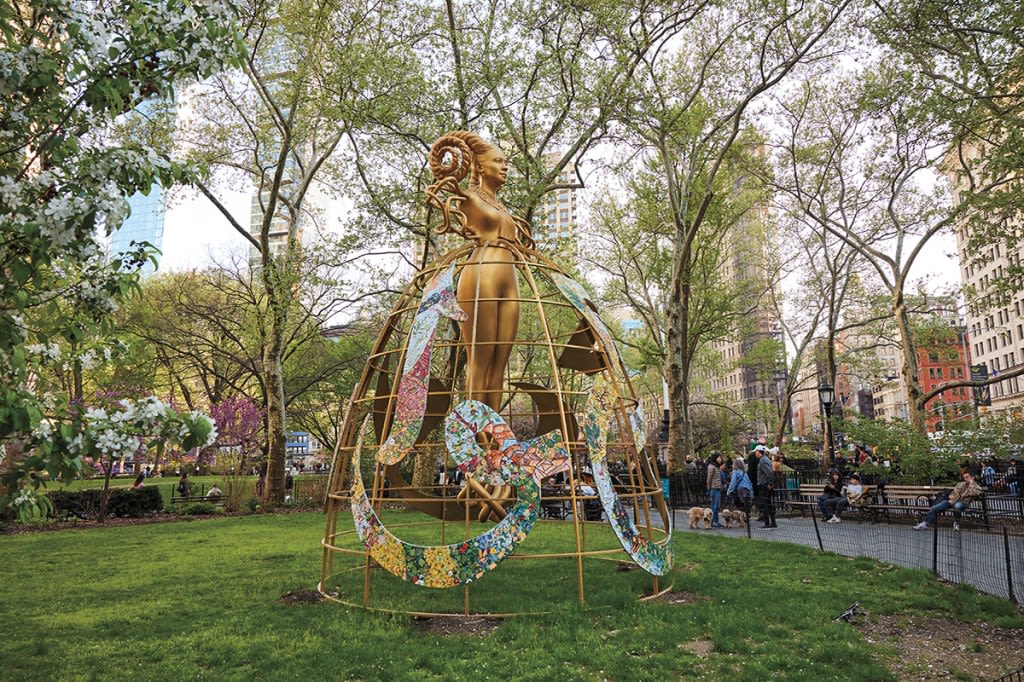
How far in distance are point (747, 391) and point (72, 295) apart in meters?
80.0

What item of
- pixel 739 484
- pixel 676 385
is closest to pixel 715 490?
pixel 739 484

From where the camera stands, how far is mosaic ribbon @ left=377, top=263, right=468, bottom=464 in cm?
633

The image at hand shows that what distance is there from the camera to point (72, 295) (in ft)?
11.9

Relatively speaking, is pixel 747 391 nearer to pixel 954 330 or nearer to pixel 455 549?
pixel 954 330

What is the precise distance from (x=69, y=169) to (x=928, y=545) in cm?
1133

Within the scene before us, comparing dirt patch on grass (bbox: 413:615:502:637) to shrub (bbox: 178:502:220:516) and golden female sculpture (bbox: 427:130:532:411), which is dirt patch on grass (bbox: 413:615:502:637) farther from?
shrub (bbox: 178:502:220:516)

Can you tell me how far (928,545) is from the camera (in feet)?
32.0

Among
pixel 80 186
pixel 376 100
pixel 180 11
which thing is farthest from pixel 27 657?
pixel 376 100

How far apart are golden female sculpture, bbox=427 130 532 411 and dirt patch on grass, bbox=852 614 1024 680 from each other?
4.35 metres

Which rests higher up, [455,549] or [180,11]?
[180,11]

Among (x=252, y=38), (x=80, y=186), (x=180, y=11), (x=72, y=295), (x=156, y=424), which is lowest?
(x=156, y=424)

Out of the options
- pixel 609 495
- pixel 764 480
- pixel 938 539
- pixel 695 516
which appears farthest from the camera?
pixel 764 480

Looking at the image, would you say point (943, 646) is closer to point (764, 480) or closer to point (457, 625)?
point (457, 625)

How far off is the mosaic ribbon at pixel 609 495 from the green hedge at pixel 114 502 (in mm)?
15448
